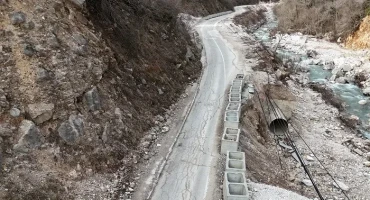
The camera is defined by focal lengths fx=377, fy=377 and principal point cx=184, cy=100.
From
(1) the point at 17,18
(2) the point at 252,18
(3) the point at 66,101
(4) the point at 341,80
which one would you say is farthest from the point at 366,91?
(2) the point at 252,18

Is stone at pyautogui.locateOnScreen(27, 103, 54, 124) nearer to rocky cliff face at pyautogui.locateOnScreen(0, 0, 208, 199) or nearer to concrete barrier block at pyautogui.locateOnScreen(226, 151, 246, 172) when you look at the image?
rocky cliff face at pyautogui.locateOnScreen(0, 0, 208, 199)

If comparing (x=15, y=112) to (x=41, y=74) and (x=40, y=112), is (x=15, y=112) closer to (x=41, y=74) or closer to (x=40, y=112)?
(x=40, y=112)

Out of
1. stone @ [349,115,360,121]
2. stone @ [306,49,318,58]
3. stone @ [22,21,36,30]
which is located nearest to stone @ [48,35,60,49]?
stone @ [22,21,36,30]

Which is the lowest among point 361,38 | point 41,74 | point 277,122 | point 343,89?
point 343,89

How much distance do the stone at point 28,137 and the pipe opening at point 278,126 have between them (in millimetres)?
15851

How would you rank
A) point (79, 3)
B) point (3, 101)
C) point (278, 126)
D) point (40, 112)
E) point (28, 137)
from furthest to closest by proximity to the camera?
1. point (278, 126)
2. point (79, 3)
3. point (40, 112)
4. point (3, 101)
5. point (28, 137)

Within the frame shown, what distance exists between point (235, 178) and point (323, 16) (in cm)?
4603

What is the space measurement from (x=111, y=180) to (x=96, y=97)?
4010mm

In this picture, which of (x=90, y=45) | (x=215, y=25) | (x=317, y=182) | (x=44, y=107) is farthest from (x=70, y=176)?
(x=215, y=25)

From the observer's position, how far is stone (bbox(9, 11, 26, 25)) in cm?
1551

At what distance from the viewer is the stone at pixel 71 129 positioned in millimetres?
14680

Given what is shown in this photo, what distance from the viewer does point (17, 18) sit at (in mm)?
15586

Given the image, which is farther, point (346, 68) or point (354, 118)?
point (346, 68)

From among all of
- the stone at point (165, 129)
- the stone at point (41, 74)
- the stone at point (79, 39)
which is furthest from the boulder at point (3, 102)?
the stone at point (165, 129)
